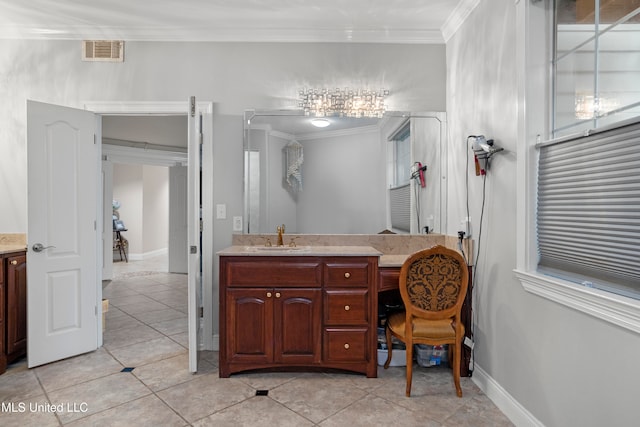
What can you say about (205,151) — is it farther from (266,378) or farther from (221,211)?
(266,378)

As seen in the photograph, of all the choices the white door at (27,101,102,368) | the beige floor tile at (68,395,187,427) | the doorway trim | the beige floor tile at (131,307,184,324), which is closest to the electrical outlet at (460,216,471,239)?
the doorway trim

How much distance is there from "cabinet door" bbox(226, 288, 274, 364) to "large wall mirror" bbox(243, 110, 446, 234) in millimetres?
722

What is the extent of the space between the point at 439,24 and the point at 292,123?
1511mm

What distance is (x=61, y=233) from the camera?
Result: 2910 millimetres

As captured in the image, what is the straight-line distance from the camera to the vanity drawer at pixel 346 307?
2.57 meters

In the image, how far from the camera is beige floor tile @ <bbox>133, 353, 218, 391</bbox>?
2.53 meters

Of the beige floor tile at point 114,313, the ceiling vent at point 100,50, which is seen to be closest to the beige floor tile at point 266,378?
the beige floor tile at point 114,313

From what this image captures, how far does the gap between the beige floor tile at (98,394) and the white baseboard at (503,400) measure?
7.39 ft

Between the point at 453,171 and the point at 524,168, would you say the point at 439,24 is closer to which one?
the point at 453,171

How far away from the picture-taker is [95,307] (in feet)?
10.3

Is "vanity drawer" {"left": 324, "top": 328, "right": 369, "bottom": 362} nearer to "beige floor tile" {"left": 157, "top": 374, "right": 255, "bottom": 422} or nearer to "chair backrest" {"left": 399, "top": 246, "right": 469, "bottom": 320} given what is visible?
"chair backrest" {"left": 399, "top": 246, "right": 469, "bottom": 320}

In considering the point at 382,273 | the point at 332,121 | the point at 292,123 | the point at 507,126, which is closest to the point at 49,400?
the point at 382,273

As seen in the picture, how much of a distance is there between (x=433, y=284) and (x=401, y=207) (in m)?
0.99

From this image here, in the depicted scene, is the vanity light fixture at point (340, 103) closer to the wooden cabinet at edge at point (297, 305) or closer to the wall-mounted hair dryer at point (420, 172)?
the wall-mounted hair dryer at point (420, 172)
